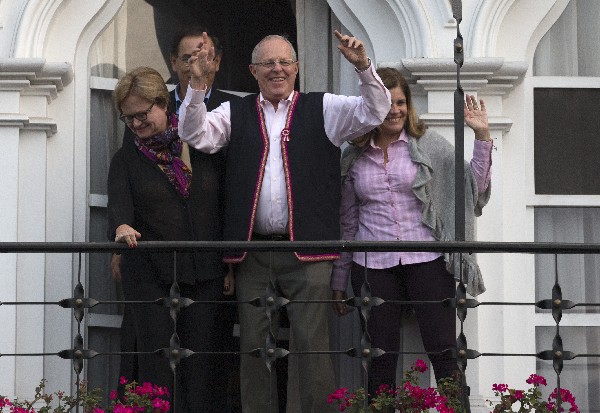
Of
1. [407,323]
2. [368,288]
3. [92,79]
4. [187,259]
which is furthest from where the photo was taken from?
[92,79]

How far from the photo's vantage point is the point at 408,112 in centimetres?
915

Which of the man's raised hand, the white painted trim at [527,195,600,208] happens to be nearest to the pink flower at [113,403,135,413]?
the man's raised hand

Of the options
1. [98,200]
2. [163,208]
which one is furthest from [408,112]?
[98,200]

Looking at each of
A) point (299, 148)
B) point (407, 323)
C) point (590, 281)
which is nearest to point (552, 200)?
point (590, 281)

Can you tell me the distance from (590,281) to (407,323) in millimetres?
1166

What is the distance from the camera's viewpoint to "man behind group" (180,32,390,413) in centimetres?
871

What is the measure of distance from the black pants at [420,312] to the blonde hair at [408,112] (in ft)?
2.08

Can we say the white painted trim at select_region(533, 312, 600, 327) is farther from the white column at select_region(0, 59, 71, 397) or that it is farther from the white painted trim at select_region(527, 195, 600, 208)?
the white column at select_region(0, 59, 71, 397)

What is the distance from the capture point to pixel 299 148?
8.88 m

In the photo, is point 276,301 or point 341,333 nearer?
point 276,301

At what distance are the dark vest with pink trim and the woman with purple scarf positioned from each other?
157 millimetres

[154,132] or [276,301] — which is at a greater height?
[154,132]

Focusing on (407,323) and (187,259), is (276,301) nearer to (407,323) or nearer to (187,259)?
(187,259)

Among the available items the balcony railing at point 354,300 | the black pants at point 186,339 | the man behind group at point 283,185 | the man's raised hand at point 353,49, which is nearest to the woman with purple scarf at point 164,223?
the black pants at point 186,339
